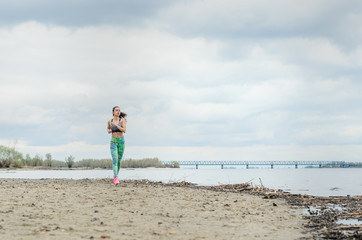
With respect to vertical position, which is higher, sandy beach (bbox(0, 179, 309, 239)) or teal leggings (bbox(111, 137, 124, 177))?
teal leggings (bbox(111, 137, 124, 177))

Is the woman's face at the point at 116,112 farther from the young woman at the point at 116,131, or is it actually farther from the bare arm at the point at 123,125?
the bare arm at the point at 123,125

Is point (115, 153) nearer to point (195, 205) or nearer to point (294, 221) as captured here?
point (195, 205)

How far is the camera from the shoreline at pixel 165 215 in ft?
27.1

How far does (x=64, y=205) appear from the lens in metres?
10.9

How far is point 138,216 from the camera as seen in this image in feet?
32.2

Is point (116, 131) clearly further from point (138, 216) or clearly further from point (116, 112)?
point (138, 216)

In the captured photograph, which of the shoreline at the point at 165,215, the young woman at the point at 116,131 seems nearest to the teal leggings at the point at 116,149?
the young woman at the point at 116,131

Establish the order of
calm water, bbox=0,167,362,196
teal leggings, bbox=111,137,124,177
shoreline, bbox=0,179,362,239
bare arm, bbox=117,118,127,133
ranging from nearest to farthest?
shoreline, bbox=0,179,362,239
bare arm, bbox=117,118,127,133
teal leggings, bbox=111,137,124,177
calm water, bbox=0,167,362,196

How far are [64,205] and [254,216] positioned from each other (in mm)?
5138

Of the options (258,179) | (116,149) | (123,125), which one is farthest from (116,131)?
(258,179)

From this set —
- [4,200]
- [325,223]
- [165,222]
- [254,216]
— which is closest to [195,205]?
[254,216]

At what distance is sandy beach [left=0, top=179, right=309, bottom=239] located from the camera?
812cm

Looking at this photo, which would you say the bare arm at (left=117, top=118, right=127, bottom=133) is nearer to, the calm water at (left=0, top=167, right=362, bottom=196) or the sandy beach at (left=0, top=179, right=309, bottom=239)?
the sandy beach at (left=0, top=179, right=309, bottom=239)

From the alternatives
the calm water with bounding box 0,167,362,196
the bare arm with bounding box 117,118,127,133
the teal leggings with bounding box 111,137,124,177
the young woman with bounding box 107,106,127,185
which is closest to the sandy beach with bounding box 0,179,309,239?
the teal leggings with bounding box 111,137,124,177
